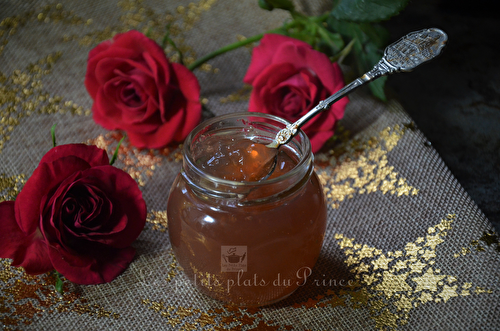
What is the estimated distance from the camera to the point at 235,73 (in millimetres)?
1095

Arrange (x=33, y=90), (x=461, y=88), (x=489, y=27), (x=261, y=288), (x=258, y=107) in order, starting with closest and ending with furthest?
(x=261, y=288) → (x=258, y=107) → (x=33, y=90) → (x=461, y=88) → (x=489, y=27)

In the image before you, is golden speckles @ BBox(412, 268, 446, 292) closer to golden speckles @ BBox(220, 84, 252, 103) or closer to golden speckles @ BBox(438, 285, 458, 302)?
golden speckles @ BBox(438, 285, 458, 302)

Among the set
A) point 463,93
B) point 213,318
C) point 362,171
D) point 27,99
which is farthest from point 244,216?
point 463,93

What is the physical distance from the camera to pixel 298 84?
85 cm

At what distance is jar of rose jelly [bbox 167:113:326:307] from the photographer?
547 mm

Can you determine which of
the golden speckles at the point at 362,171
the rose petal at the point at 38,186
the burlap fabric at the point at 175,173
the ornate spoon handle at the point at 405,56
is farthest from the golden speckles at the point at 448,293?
the rose petal at the point at 38,186

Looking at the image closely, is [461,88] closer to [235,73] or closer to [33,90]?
[235,73]

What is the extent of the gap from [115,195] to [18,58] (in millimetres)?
563

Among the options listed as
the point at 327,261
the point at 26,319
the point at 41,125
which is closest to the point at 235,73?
the point at 41,125

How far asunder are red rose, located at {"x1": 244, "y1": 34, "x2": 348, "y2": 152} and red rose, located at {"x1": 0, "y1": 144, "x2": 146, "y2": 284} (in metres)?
0.32

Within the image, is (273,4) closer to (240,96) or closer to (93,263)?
(240,96)

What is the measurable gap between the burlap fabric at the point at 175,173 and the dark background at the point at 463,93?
0.46 ft

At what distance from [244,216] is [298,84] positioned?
374 millimetres

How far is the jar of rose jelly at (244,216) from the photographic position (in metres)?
0.55
